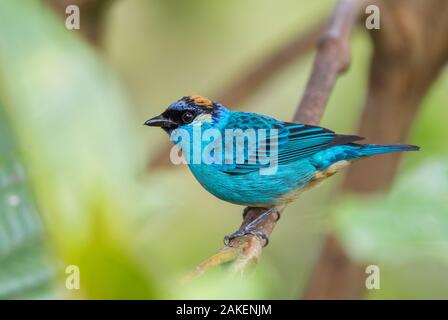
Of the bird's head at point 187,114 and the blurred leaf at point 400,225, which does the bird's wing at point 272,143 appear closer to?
the bird's head at point 187,114

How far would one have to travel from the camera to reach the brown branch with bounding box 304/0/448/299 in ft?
10.2

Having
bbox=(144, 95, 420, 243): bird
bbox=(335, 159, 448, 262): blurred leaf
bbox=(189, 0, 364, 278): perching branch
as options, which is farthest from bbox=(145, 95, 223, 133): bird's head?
bbox=(335, 159, 448, 262): blurred leaf

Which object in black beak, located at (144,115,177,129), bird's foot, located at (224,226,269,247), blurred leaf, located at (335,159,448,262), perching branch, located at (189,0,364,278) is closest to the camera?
blurred leaf, located at (335,159,448,262)

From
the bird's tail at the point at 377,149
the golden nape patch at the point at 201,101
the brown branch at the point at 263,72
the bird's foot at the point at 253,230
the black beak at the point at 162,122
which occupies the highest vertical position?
the brown branch at the point at 263,72

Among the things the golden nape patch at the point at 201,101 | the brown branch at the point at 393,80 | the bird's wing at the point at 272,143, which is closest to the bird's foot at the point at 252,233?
the bird's wing at the point at 272,143

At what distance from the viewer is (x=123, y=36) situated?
5.04 metres

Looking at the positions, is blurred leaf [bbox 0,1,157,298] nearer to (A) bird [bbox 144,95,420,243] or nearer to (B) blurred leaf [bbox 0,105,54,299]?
(B) blurred leaf [bbox 0,105,54,299]

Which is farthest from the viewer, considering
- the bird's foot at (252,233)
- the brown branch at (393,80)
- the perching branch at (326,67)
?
the brown branch at (393,80)

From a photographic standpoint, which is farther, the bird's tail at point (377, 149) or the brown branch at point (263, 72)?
the brown branch at point (263, 72)

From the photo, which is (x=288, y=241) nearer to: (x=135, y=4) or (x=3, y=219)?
(x=135, y=4)

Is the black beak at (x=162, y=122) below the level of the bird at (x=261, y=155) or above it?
above

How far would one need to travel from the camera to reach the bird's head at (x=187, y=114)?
2.73 metres

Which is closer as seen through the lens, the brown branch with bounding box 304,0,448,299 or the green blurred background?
the green blurred background

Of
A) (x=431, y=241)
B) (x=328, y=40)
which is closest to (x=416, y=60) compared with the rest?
(x=328, y=40)
